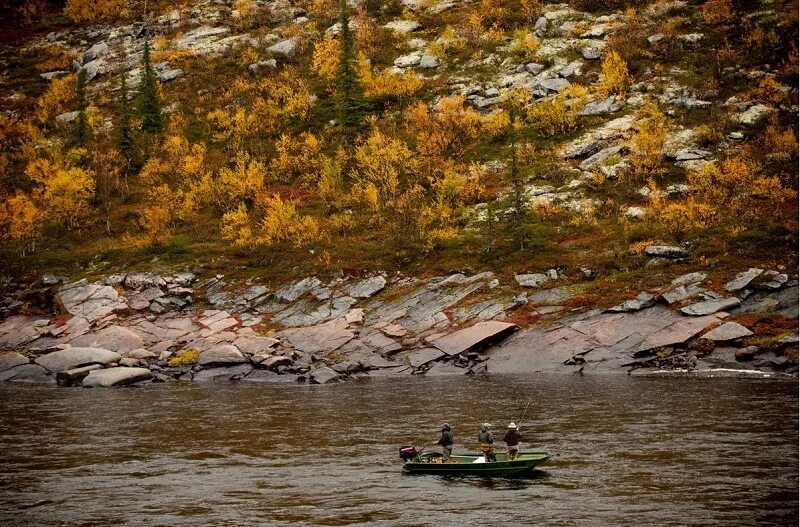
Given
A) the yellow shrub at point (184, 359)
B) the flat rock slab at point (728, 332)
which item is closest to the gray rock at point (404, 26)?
the yellow shrub at point (184, 359)

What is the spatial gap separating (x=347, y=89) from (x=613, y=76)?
2975cm

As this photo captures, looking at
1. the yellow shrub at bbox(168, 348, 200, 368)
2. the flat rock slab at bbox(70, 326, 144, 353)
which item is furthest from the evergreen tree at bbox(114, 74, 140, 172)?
the yellow shrub at bbox(168, 348, 200, 368)

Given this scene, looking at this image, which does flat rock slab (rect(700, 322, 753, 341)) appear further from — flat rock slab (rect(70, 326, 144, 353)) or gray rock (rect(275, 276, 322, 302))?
flat rock slab (rect(70, 326, 144, 353))

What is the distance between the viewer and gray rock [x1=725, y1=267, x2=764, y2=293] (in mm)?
44841

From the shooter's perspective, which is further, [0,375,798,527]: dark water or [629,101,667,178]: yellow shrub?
[629,101,667,178]: yellow shrub

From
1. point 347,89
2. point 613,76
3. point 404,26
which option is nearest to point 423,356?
point 347,89

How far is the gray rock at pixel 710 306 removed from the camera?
142 feet

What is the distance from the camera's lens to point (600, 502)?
18.9 metres

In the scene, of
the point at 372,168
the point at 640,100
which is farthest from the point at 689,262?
the point at 372,168

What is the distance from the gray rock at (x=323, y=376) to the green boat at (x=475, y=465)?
1994 cm

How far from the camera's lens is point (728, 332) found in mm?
40969

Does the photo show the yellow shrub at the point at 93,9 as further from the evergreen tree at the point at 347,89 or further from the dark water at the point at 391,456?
the dark water at the point at 391,456

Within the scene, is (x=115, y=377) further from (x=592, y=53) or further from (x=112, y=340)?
(x=592, y=53)

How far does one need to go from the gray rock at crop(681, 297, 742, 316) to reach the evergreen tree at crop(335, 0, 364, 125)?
1862 inches
